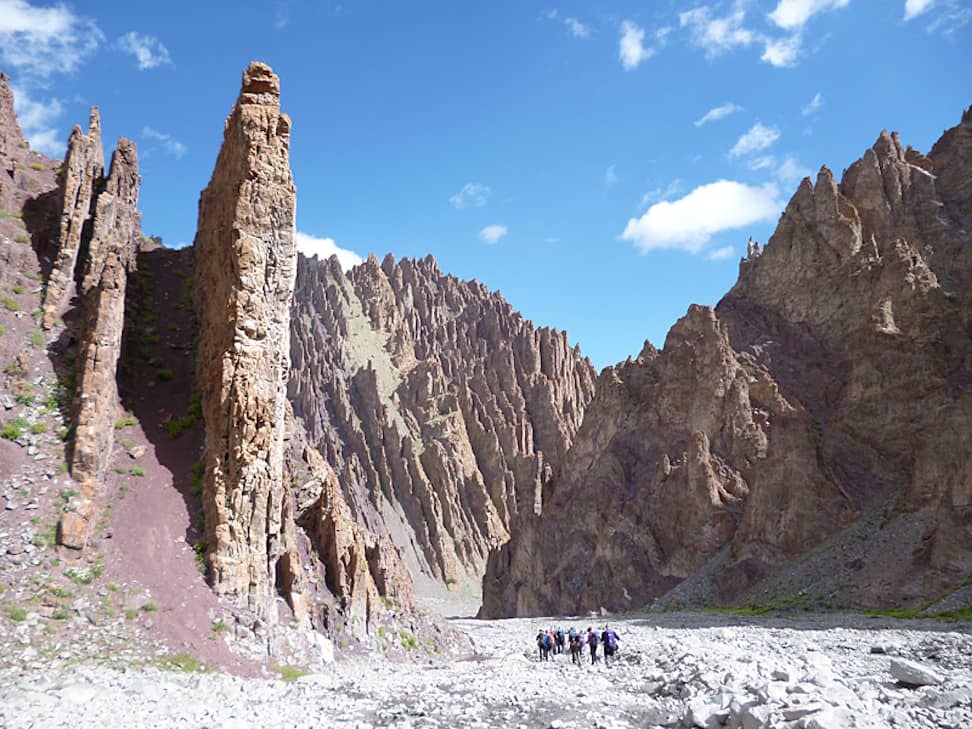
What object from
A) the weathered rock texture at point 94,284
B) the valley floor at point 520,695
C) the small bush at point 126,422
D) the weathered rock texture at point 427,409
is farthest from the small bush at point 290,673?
the weathered rock texture at point 427,409

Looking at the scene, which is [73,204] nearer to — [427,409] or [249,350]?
[249,350]

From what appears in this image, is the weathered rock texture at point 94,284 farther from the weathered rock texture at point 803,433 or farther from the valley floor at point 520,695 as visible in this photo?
the weathered rock texture at point 803,433

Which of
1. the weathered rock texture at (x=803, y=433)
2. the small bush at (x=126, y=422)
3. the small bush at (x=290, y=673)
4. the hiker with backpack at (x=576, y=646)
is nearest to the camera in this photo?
the small bush at (x=290, y=673)

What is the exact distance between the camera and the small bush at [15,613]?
19703 millimetres

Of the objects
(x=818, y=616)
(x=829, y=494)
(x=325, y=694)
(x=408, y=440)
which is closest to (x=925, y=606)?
(x=818, y=616)

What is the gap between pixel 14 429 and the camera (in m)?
24.1

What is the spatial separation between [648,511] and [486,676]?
2396 inches

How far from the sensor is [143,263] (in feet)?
124

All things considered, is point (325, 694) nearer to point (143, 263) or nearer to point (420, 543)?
point (143, 263)

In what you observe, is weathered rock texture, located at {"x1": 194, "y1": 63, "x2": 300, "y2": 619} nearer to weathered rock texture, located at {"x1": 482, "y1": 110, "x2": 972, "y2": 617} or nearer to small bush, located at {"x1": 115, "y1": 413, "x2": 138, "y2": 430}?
small bush, located at {"x1": 115, "y1": 413, "x2": 138, "y2": 430}

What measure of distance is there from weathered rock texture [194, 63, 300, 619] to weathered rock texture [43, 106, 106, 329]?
5.36 m

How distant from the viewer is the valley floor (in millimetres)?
15148

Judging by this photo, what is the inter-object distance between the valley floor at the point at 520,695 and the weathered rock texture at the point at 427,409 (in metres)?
117

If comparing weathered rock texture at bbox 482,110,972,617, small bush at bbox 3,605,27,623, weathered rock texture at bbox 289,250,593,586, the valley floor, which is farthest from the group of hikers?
weathered rock texture at bbox 289,250,593,586
